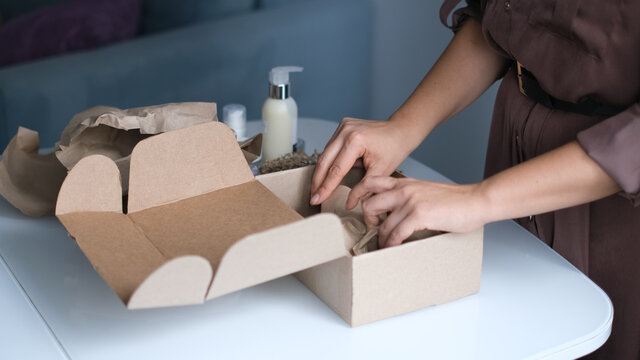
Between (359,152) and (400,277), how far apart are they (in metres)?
0.23

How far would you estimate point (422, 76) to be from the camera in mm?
2180

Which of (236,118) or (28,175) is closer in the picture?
(28,175)

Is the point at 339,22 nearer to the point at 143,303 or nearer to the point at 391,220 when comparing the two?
the point at 391,220

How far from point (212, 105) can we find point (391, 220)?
33 centimetres

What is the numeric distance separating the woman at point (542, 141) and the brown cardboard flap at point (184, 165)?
4.2 inches

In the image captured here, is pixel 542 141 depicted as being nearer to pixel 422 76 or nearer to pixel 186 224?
pixel 186 224

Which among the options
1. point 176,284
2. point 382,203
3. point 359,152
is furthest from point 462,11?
point 176,284

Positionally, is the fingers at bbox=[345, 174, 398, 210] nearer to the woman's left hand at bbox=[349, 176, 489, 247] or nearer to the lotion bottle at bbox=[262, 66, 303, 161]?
the woman's left hand at bbox=[349, 176, 489, 247]

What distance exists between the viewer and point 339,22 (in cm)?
210

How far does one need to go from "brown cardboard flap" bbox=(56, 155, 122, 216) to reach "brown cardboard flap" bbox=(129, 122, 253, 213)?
19 millimetres

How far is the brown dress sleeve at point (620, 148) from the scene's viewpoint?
2.44 feet

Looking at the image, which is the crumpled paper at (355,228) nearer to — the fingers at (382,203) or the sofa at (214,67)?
the fingers at (382,203)

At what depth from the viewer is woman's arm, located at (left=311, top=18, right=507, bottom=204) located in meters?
0.89

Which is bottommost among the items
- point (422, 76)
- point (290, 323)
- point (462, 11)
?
point (422, 76)
